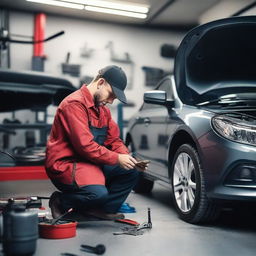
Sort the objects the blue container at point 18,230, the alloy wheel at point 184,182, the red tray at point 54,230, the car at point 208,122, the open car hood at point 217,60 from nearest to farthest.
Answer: the blue container at point 18,230 → the red tray at point 54,230 → the car at point 208,122 → the alloy wheel at point 184,182 → the open car hood at point 217,60

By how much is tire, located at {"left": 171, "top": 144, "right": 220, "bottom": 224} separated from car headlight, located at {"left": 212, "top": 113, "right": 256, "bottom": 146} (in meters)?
0.28

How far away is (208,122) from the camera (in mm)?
2389

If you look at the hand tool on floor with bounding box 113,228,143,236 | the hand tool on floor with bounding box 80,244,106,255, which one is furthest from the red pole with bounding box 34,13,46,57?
the hand tool on floor with bounding box 80,244,106,255

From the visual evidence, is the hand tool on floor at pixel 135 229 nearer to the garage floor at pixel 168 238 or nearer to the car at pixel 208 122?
the garage floor at pixel 168 238

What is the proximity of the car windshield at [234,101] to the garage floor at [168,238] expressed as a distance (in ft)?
2.69

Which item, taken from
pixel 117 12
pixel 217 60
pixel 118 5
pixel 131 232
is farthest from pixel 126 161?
pixel 117 12

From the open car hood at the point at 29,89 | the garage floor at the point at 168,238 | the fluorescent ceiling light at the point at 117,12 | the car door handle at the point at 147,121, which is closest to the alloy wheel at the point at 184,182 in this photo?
→ the garage floor at the point at 168,238

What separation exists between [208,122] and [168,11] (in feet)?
21.1

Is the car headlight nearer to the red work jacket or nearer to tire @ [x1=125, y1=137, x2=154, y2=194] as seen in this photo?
the red work jacket

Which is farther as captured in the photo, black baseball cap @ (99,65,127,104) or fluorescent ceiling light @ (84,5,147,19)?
fluorescent ceiling light @ (84,5,147,19)

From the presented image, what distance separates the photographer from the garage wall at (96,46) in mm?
8320

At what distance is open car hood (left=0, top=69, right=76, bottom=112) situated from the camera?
3275 millimetres

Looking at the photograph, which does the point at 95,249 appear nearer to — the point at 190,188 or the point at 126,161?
the point at 126,161

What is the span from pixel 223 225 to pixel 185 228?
0.98ft
